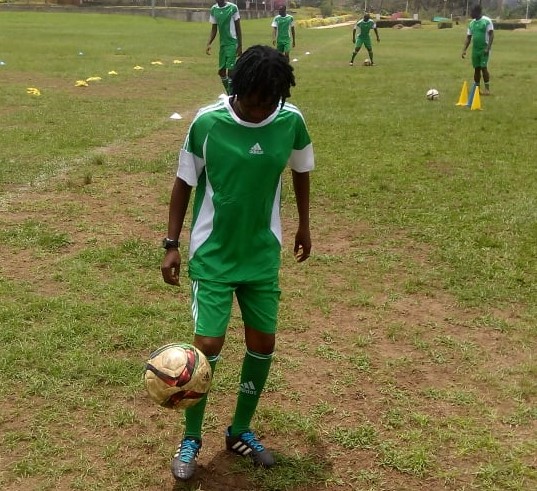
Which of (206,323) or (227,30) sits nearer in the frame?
(206,323)

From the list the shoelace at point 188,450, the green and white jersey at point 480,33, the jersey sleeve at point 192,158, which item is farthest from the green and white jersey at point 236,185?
the green and white jersey at point 480,33

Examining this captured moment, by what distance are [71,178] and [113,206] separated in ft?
3.93

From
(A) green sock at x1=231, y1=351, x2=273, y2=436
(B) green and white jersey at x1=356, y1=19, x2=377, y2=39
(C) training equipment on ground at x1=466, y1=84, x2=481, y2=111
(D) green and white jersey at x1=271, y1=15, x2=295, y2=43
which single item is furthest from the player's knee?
(B) green and white jersey at x1=356, y1=19, x2=377, y2=39

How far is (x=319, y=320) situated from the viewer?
4.90m

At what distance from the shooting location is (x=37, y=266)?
5621 millimetres

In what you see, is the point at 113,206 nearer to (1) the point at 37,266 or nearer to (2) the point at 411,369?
(1) the point at 37,266

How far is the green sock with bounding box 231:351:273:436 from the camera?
329cm

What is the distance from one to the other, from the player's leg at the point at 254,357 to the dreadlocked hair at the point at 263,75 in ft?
2.79

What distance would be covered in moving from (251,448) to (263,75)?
1.73 m

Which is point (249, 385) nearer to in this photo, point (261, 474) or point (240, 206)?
point (261, 474)

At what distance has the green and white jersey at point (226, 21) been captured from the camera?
13.6 metres

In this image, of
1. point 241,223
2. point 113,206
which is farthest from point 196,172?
point 113,206

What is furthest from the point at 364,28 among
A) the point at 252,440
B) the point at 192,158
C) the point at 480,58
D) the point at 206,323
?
the point at 206,323

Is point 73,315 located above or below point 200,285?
below
